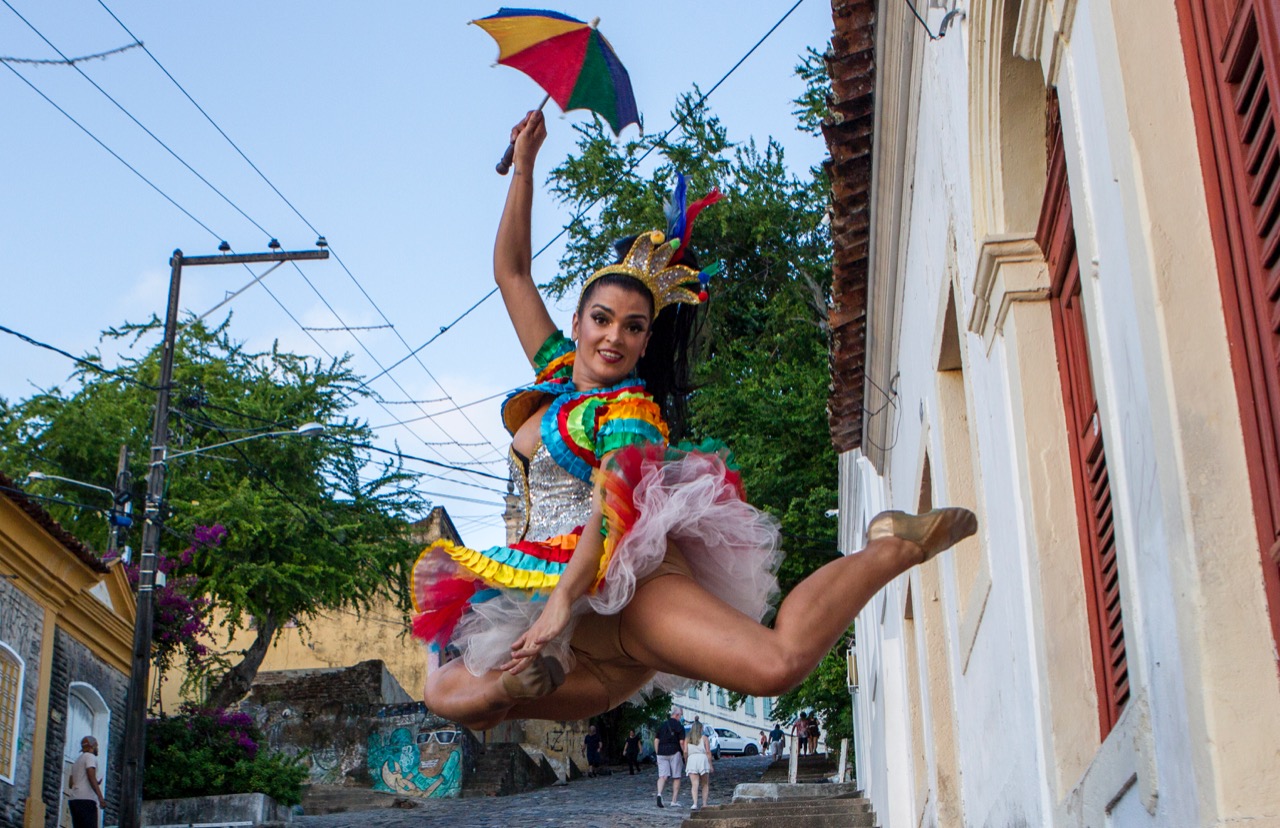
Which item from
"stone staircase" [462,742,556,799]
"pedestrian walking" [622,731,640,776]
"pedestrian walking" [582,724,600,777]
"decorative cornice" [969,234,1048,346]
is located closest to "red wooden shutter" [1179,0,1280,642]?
"decorative cornice" [969,234,1048,346]

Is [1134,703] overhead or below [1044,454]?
below

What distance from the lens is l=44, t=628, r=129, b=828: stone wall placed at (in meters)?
16.6

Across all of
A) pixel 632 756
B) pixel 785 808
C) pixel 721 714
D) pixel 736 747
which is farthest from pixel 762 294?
pixel 721 714

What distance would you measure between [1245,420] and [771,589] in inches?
73.2

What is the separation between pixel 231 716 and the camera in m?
23.0

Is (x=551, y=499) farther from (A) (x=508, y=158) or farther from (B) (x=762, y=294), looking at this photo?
(B) (x=762, y=294)

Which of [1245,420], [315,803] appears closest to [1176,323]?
[1245,420]

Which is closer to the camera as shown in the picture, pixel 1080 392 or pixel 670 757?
pixel 1080 392

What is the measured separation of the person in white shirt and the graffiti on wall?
41.1 ft

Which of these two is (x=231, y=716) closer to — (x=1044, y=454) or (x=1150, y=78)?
(x=1044, y=454)

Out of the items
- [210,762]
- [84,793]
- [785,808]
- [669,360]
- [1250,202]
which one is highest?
[669,360]

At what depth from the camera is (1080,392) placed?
520 centimetres

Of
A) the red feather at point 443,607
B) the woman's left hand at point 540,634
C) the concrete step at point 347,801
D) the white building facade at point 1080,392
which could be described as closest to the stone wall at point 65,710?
the concrete step at point 347,801

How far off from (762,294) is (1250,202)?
1120 inches
